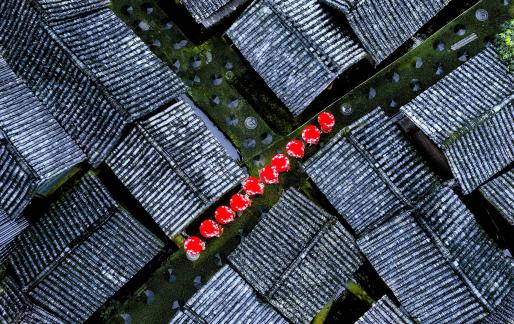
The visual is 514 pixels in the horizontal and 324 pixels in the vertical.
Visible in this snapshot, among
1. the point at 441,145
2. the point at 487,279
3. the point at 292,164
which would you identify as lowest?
the point at 487,279

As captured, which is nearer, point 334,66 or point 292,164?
point 334,66

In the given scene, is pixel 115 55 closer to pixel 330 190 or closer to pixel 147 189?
pixel 147 189

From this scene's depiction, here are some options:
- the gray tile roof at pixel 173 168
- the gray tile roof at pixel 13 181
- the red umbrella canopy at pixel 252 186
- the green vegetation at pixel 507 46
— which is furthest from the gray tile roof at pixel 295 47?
the gray tile roof at pixel 13 181

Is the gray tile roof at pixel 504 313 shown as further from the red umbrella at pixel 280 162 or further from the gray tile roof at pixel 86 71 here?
the gray tile roof at pixel 86 71

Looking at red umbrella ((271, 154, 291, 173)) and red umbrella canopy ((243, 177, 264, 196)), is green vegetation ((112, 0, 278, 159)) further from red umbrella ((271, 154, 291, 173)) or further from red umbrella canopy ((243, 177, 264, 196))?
red umbrella canopy ((243, 177, 264, 196))

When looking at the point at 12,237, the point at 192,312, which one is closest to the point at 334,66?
the point at 192,312

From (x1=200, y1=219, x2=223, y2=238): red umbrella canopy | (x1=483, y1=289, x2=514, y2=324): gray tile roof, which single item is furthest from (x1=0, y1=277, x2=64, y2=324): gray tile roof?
(x1=483, y1=289, x2=514, y2=324): gray tile roof

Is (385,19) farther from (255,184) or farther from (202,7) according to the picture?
(255,184)
